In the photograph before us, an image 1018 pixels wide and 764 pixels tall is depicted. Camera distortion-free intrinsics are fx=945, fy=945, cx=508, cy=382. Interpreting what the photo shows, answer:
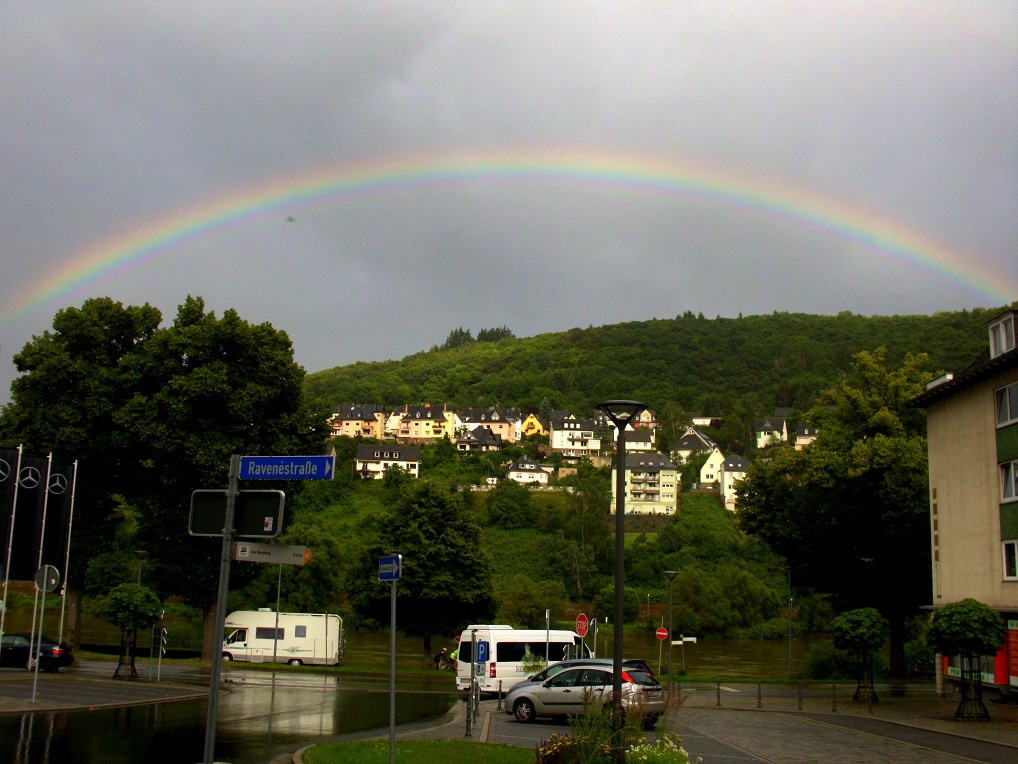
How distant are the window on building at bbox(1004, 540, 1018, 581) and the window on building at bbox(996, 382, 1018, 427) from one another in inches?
148

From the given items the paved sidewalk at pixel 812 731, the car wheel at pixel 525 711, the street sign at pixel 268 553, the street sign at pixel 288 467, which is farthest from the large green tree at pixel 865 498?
the street sign at pixel 268 553

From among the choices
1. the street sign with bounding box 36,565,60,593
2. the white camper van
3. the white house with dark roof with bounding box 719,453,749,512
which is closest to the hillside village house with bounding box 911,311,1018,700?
the street sign with bounding box 36,565,60,593

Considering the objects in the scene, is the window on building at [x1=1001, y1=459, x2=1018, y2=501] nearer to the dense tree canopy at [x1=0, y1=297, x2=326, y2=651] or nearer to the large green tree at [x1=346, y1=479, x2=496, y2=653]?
the dense tree canopy at [x1=0, y1=297, x2=326, y2=651]

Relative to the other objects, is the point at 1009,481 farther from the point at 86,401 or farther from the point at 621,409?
the point at 86,401

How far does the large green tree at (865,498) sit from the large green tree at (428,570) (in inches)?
619

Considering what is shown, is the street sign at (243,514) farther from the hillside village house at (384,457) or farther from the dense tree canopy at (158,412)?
the hillside village house at (384,457)

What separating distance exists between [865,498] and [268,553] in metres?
37.6

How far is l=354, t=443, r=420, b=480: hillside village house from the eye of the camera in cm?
17325

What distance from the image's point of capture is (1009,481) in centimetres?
2984

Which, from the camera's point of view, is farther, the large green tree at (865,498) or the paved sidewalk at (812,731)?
the large green tree at (865,498)

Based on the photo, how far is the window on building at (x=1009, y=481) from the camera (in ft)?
96.4

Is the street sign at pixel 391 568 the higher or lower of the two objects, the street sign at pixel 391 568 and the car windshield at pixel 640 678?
the higher

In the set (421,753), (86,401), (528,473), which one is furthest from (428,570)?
(528,473)

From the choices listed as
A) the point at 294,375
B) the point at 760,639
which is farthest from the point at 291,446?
the point at 760,639
